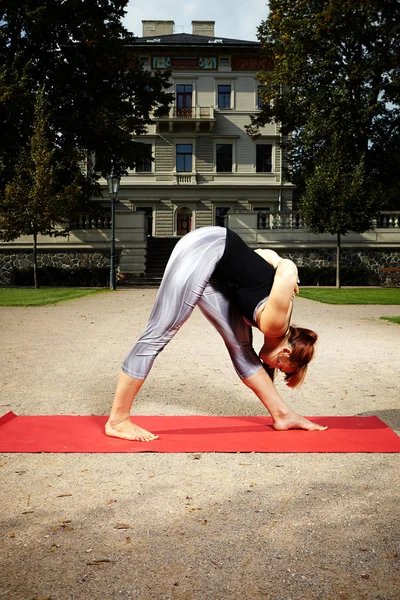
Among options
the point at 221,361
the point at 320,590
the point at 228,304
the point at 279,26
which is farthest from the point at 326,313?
the point at 279,26

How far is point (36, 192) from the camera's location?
2358cm

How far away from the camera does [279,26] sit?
95.6ft

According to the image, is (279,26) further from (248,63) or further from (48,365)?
(48,365)

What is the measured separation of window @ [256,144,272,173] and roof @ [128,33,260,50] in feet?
21.6

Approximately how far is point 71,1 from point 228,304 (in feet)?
80.5

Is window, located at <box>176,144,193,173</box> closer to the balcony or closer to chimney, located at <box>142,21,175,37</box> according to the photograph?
the balcony

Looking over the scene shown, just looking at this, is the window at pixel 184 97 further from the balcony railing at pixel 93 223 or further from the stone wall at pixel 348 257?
the stone wall at pixel 348 257

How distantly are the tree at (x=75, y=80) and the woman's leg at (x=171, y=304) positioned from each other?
22022 mm

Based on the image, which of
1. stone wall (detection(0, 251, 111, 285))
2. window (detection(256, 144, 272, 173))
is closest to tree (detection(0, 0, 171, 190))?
stone wall (detection(0, 251, 111, 285))

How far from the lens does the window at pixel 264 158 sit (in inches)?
1740

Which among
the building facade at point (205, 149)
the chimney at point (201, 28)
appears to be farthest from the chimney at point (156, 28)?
the building facade at point (205, 149)

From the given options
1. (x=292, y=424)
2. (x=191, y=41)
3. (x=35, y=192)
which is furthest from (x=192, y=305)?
(x=191, y=41)

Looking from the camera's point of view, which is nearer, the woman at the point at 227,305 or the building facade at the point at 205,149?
the woman at the point at 227,305

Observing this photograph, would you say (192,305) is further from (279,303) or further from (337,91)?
(337,91)
